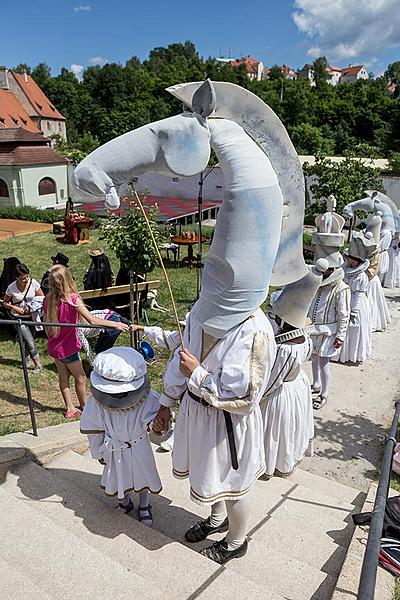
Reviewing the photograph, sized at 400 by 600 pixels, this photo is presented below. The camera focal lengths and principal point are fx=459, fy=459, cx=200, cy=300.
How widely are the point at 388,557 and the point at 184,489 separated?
5.02 feet

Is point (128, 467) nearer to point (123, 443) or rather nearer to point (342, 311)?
point (123, 443)

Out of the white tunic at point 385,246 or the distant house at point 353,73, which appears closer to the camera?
the white tunic at point 385,246

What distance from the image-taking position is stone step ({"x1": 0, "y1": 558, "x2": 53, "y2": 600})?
7.13ft

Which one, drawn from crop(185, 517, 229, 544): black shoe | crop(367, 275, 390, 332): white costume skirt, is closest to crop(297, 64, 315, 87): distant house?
crop(367, 275, 390, 332): white costume skirt

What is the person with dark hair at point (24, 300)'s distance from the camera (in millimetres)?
5789

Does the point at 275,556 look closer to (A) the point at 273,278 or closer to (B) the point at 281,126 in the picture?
(A) the point at 273,278

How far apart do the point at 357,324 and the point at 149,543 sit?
4786 mm

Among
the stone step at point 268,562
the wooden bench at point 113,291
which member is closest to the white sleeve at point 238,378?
the stone step at point 268,562

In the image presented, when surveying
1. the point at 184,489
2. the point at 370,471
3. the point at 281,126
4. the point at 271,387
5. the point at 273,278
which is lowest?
the point at 370,471

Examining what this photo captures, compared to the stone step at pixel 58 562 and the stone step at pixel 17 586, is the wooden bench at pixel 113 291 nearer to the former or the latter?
the stone step at pixel 58 562

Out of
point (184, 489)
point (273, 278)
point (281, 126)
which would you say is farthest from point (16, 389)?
point (281, 126)

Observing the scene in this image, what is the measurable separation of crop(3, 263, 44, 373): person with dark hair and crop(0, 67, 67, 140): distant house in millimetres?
40141

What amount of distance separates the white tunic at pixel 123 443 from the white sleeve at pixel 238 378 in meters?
0.70

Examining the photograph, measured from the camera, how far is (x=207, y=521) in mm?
3061
